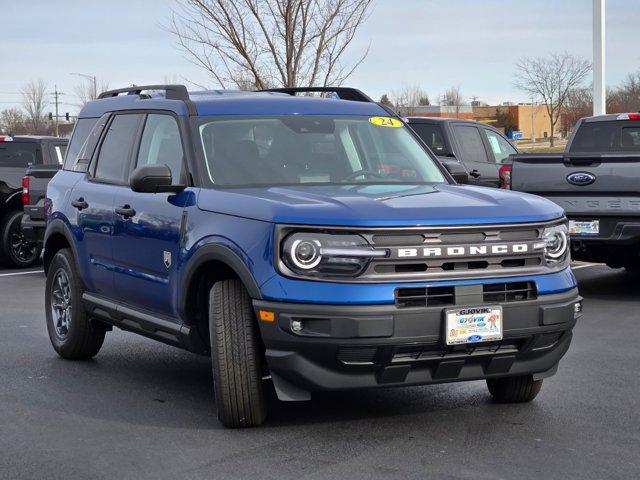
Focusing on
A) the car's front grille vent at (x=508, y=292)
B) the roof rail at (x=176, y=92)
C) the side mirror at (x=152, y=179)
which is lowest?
the car's front grille vent at (x=508, y=292)

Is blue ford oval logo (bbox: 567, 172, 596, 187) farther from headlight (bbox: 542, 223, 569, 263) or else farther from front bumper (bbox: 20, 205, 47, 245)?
front bumper (bbox: 20, 205, 47, 245)

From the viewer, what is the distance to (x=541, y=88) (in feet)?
210

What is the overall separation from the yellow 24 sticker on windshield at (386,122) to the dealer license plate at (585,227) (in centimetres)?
411

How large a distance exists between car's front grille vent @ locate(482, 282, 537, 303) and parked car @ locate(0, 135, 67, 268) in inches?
451

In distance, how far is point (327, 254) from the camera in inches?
220

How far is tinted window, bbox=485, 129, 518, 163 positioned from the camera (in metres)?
17.2

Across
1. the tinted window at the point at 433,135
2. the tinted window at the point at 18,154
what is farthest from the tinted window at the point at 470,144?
the tinted window at the point at 18,154

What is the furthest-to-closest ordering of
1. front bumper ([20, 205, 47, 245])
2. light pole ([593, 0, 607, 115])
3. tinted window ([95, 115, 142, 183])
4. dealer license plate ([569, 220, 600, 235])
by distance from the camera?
light pole ([593, 0, 607, 115]) < front bumper ([20, 205, 47, 245]) < dealer license plate ([569, 220, 600, 235]) < tinted window ([95, 115, 142, 183])

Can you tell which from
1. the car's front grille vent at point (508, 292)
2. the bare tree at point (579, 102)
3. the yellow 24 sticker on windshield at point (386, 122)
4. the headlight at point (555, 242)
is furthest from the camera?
the bare tree at point (579, 102)

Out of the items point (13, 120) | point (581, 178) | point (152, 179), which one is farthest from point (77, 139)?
point (13, 120)

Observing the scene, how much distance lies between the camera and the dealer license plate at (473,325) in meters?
5.60

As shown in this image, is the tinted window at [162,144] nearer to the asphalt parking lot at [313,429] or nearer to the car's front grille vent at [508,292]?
the asphalt parking lot at [313,429]

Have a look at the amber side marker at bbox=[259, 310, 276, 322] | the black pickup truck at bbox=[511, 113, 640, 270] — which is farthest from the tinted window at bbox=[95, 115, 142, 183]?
the black pickup truck at bbox=[511, 113, 640, 270]

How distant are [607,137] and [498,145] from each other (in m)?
3.89
